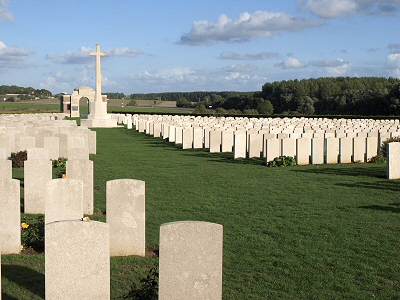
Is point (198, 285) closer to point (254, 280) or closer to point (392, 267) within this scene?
point (254, 280)

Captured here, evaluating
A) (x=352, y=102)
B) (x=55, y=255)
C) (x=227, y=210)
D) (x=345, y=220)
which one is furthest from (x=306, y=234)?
(x=352, y=102)

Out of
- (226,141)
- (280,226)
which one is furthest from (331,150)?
(280,226)

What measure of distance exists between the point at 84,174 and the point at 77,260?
4.57m

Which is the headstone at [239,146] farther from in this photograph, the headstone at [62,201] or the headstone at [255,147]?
the headstone at [62,201]

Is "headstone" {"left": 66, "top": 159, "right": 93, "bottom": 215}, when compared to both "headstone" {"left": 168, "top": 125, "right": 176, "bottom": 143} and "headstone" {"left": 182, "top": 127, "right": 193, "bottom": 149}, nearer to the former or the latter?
"headstone" {"left": 182, "top": 127, "right": 193, "bottom": 149}

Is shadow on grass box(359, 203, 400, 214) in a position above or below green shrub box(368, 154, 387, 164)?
below

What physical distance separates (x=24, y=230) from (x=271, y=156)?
32.8 feet

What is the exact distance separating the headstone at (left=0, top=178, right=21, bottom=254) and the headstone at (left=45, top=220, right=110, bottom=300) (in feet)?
8.31

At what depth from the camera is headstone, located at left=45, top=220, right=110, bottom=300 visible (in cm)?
446

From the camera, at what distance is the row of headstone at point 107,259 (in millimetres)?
4453

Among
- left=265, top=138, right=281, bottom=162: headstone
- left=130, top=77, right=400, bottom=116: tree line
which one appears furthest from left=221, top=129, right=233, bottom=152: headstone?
left=130, top=77, right=400, bottom=116: tree line

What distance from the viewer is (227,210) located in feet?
30.7

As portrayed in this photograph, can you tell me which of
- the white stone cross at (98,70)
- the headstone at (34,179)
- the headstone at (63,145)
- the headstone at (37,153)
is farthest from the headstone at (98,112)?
the headstone at (34,179)

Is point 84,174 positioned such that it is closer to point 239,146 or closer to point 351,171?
point 351,171
